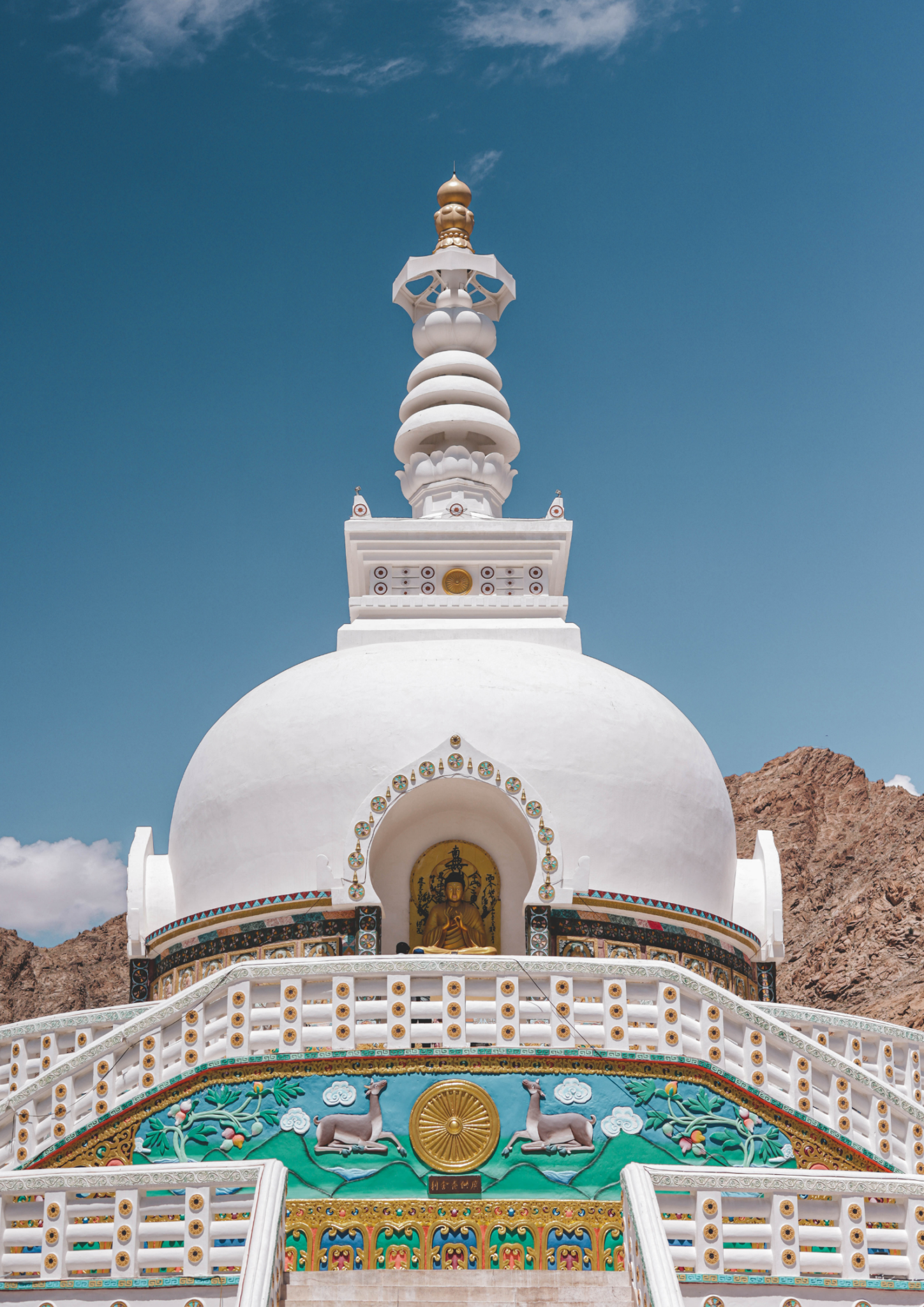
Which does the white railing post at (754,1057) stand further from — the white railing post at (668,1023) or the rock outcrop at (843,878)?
the rock outcrop at (843,878)

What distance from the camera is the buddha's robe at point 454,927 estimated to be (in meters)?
16.3

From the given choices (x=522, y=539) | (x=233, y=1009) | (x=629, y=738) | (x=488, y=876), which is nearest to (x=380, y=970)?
(x=233, y=1009)

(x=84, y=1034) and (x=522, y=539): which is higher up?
(x=522, y=539)

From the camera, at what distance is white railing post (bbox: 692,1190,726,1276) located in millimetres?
9539

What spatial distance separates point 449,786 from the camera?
16.2 meters

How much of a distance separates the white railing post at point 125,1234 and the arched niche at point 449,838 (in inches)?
262

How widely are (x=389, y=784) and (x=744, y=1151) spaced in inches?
218

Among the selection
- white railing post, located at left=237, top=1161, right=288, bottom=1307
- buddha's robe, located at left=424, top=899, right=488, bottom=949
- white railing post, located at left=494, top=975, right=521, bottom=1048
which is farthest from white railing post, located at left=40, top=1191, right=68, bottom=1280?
buddha's robe, located at left=424, top=899, right=488, bottom=949

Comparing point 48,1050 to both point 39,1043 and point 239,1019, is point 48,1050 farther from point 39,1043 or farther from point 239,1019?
point 239,1019

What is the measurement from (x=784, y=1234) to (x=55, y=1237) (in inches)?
187

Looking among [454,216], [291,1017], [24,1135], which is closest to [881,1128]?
[291,1017]

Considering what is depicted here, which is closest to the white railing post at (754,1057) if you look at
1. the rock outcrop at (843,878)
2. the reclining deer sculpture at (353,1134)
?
the reclining deer sculpture at (353,1134)

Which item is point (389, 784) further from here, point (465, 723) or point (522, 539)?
point (522, 539)

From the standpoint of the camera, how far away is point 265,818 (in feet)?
56.7
